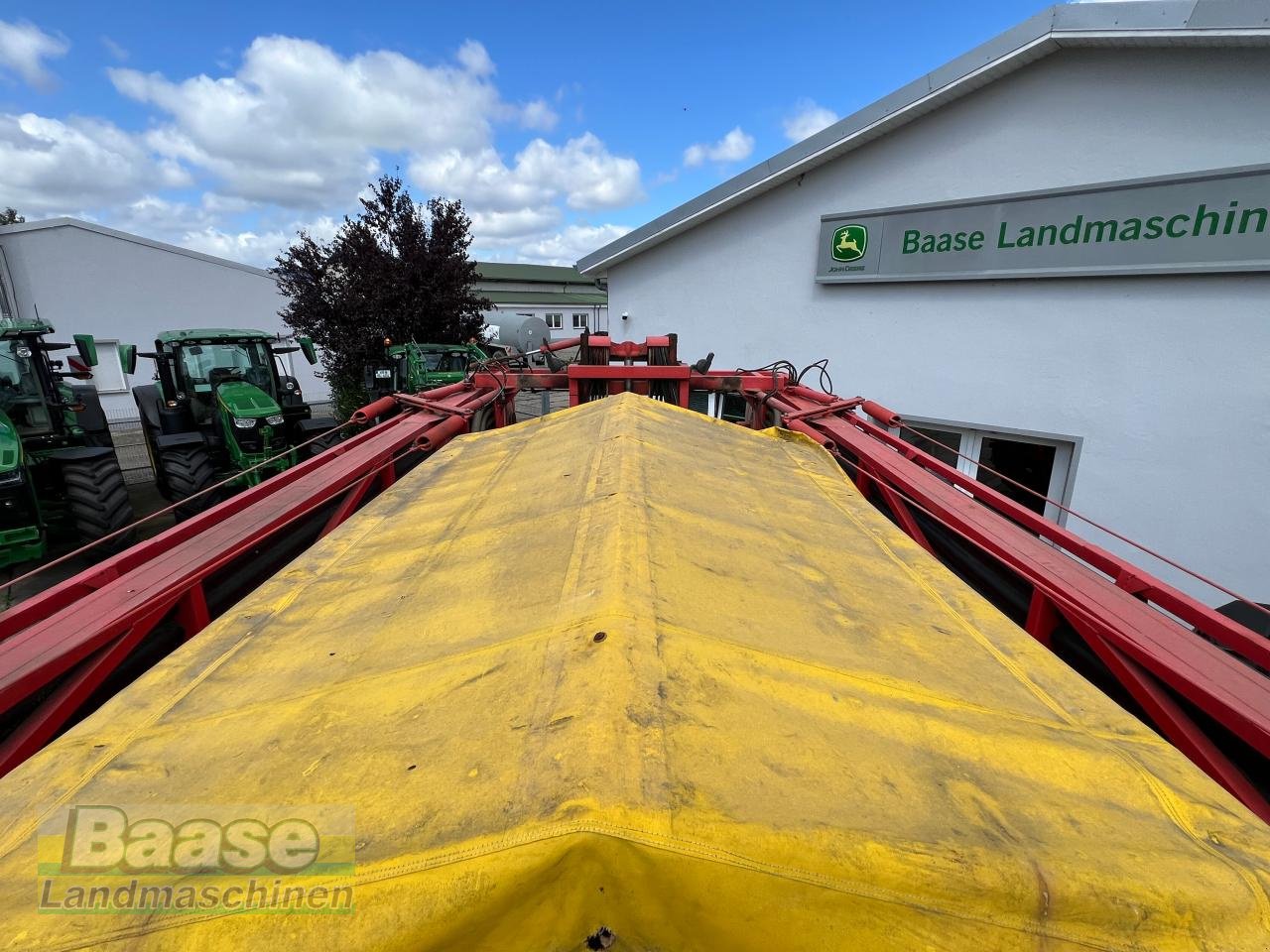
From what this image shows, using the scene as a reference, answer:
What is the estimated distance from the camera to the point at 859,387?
291 inches

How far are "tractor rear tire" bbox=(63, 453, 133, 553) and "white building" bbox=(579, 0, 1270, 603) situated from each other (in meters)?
9.00

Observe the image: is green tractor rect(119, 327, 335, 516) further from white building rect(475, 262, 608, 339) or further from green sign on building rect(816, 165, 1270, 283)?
white building rect(475, 262, 608, 339)

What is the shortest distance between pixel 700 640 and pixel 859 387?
22.0ft

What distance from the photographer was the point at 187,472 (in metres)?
7.88

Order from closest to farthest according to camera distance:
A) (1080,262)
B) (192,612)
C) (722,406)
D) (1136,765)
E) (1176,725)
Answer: (1136,765), (1176,725), (192,612), (1080,262), (722,406)

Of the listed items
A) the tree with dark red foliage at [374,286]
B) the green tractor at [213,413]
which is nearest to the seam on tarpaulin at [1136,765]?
the green tractor at [213,413]

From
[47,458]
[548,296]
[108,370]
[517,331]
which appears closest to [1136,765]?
[47,458]

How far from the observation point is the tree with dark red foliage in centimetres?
1628

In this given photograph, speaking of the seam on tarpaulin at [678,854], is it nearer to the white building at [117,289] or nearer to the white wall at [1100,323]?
the white wall at [1100,323]

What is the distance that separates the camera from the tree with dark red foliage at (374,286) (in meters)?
16.3

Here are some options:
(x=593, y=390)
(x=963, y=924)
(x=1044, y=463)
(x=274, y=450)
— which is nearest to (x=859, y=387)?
(x=1044, y=463)

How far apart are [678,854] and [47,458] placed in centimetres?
940

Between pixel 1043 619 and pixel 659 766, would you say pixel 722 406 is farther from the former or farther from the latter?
pixel 659 766

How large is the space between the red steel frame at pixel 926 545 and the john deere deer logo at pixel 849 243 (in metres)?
4.15
